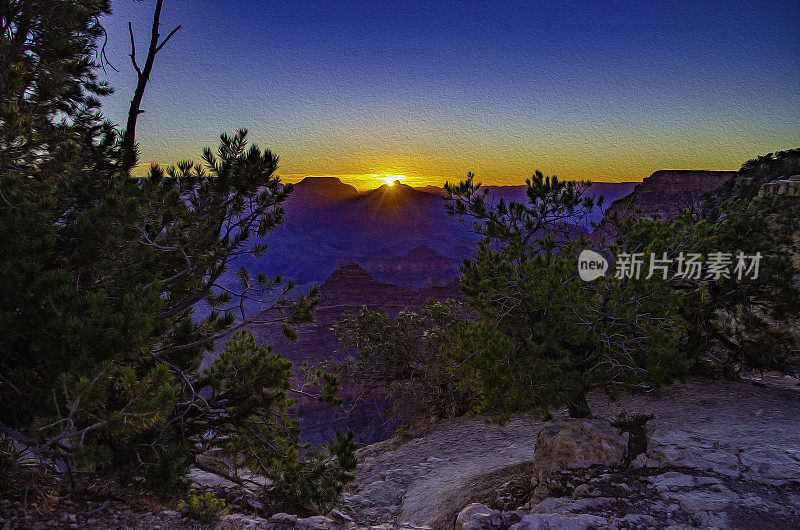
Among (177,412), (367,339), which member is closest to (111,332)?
(177,412)

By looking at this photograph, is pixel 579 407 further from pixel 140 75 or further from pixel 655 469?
pixel 140 75

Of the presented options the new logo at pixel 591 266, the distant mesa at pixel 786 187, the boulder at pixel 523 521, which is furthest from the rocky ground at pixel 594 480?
the distant mesa at pixel 786 187

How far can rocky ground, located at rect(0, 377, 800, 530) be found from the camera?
12.4 feet

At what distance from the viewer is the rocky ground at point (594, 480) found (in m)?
3.77

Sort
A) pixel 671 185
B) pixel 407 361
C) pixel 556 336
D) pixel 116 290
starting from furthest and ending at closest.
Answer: pixel 671 185
pixel 407 361
pixel 556 336
pixel 116 290

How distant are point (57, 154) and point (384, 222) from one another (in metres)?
80.3

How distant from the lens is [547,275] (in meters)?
5.52

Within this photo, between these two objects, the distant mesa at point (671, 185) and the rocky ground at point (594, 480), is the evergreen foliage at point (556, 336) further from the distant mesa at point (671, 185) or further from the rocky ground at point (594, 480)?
the distant mesa at point (671, 185)

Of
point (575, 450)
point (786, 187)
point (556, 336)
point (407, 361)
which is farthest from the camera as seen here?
point (786, 187)

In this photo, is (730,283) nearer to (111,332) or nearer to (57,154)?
(111,332)

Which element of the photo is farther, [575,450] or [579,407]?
[579,407]

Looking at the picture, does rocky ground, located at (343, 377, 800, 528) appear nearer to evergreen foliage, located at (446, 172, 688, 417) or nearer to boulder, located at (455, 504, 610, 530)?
boulder, located at (455, 504, 610, 530)

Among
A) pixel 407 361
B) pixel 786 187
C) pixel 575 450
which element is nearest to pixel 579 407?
pixel 575 450

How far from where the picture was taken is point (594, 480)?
15.6ft
